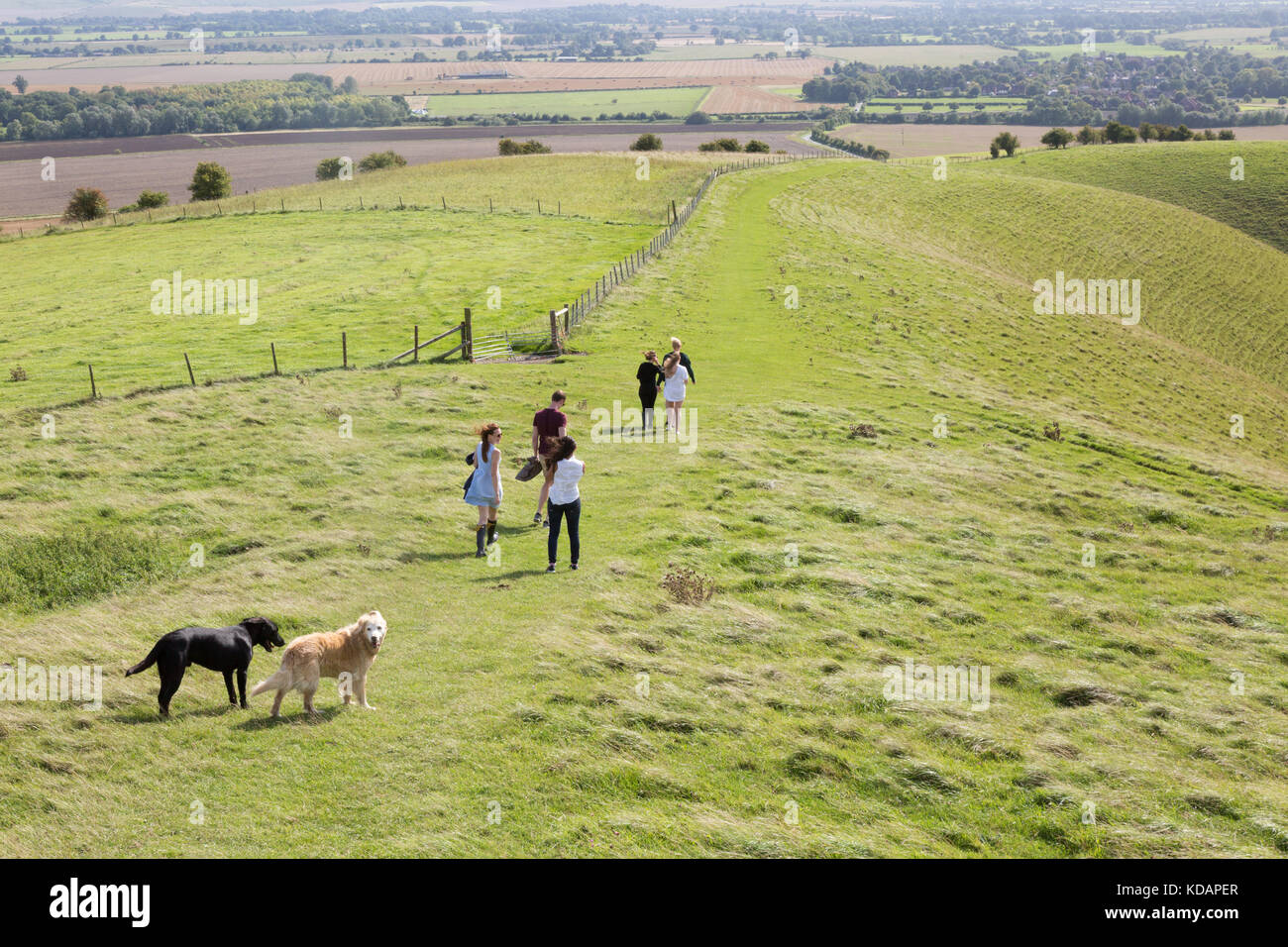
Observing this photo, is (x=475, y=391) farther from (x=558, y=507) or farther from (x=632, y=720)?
(x=632, y=720)

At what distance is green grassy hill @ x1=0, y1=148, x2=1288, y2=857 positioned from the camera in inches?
453

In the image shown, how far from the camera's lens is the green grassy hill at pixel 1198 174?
102 meters

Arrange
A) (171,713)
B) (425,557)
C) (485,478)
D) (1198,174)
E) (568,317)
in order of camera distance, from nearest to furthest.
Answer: (171,713), (485,478), (425,557), (568,317), (1198,174)

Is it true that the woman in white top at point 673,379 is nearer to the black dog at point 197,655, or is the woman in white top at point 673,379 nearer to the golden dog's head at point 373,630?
the golden dog's head at point 373,630

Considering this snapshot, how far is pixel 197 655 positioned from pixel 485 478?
7.45 metres

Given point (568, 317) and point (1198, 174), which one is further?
point (1198, 174)

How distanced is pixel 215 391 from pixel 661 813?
1075 inches

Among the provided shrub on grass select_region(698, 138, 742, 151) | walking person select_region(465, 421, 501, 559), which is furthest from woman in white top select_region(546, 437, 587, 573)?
shrub on grass select_region(698, 138, 742, 151)

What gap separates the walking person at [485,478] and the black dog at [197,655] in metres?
6.74

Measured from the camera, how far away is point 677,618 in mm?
17500

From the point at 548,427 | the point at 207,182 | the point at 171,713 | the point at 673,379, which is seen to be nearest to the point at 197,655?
the point at 171,713

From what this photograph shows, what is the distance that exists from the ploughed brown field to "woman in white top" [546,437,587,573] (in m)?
117

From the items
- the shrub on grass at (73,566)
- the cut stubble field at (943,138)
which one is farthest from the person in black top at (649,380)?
the cut stubble field at (943,138)

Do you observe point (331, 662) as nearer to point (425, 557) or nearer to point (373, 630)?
point (373, 630)
